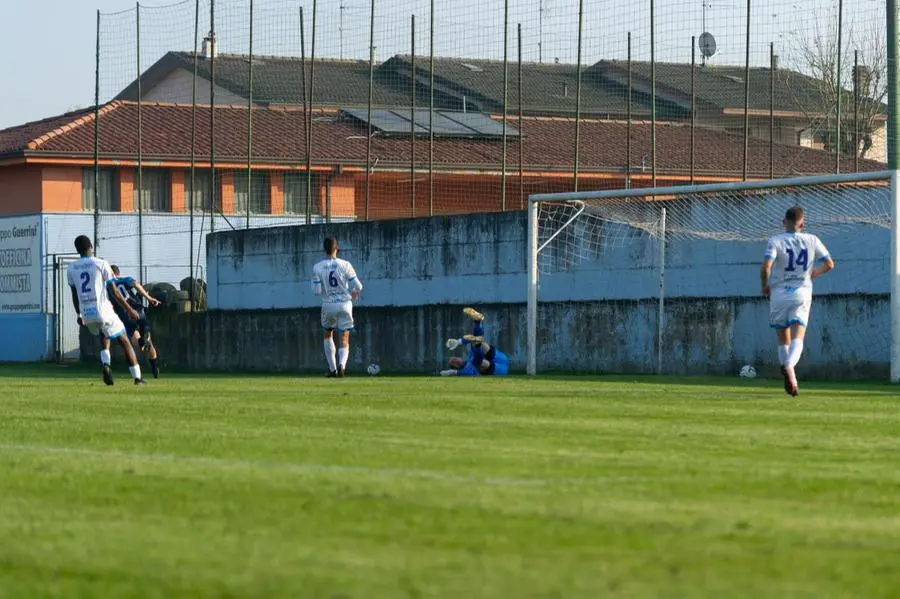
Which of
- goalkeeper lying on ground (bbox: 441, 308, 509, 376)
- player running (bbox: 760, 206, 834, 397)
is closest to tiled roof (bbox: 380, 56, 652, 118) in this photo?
goalkeeper lying on ground (bbox: 441, 308, 509, 376)

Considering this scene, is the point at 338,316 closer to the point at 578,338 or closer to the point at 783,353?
the point at 578,338

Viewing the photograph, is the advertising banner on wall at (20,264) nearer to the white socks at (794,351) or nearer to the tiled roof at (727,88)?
the tiled roof at (727,88)

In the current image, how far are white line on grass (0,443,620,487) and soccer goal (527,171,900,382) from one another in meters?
13.6

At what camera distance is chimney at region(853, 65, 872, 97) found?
143ft

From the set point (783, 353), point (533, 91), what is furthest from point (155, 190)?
point (783, 353)

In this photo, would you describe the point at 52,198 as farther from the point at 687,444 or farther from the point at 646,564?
the point at 646,564

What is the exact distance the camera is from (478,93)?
2329 inches

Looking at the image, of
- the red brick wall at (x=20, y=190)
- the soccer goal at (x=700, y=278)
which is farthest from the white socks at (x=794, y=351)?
the red brick wall at (x=20, y=190)

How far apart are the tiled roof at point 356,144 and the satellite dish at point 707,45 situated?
36.8 feet

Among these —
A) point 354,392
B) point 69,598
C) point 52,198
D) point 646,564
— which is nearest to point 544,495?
point 646,564

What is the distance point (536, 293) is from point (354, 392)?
8371mm

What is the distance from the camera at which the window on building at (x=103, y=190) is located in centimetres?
4525

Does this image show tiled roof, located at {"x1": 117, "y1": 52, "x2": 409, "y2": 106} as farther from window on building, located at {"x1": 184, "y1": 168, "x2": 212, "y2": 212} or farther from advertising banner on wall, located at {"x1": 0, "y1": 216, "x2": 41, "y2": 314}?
advertising banner on wall, located at {"x1": 0, "y1": 216, "x2": 41, "y2": 314}

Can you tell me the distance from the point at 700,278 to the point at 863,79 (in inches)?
931
